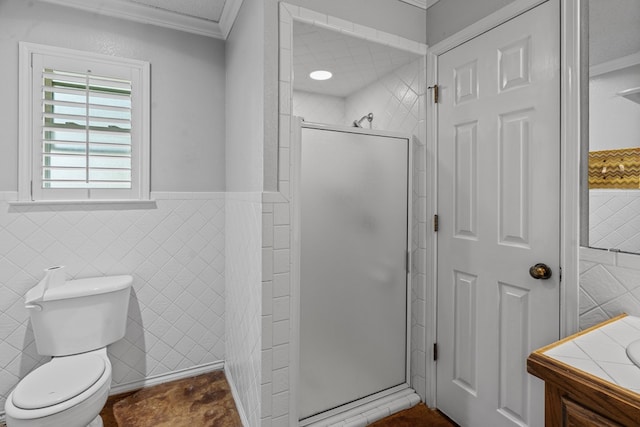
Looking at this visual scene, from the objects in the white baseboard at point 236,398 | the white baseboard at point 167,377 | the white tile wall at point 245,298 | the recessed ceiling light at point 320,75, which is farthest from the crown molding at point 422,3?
the white baseboard at point 167,377

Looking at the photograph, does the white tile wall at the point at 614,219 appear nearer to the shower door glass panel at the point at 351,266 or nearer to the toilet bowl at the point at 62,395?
the shower door glass panel at the point at 351,266

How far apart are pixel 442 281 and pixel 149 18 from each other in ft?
7.97

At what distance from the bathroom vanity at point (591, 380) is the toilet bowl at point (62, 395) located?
5.77 ft

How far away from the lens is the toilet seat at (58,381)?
137 centimetres

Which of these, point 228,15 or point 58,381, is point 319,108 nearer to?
point 228,15

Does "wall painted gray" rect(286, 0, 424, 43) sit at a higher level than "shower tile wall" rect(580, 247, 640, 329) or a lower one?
higher

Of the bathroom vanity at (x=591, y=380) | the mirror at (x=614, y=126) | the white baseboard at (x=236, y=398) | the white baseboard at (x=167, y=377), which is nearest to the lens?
the bathroom vanity at (x=591, y=380)

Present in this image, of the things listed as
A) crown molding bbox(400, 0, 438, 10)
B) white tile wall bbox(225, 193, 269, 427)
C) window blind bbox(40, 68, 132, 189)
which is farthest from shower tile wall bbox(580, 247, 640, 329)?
window blind bbox(40, 68, 132, 189)

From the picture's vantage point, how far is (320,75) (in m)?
2.26

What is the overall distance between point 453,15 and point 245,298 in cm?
190

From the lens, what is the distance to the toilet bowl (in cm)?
132

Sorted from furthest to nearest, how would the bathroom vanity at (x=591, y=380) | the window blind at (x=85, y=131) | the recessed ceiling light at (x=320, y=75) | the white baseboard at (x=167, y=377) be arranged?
the recessed ceiling light at (x=320, y=75)
the white baseboard at (x=167, y=377)
the window blind at (x=85, y=131)
the bathroom vanity at (x=591, y=380)

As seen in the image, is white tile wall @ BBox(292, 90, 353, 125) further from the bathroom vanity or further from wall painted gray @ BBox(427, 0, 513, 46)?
the bathroom vanity

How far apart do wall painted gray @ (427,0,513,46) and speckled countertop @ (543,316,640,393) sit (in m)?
1.40
